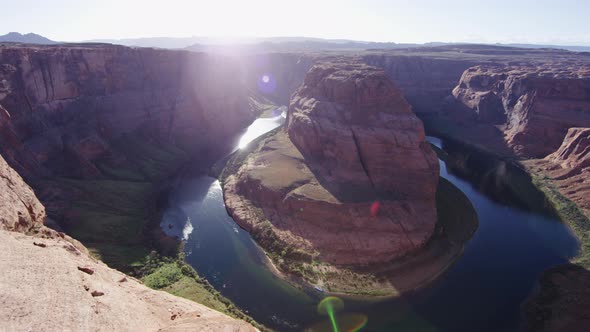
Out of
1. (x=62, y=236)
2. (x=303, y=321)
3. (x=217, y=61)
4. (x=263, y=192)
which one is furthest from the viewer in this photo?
(x=217, y=61)

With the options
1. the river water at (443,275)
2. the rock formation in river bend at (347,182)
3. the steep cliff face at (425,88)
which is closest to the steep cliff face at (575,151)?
the river water at (443,275)

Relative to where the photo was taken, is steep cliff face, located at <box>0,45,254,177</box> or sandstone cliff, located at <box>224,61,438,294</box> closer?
sandstone cliff, located at <box>224,61,438,294</box>

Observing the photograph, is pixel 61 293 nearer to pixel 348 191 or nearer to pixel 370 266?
pixel 370 266

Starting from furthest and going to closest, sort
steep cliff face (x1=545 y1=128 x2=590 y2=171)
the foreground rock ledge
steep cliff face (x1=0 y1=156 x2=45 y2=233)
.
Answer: steep cliff face (x1=545 y1=128 x2=590 y2=171)
the foreground rock ledge
steep cliff face (x1=0 y1=156 x2=45 y2=233)

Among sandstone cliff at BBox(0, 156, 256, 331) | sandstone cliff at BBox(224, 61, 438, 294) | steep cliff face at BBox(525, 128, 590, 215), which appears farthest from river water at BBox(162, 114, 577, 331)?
sandstone cliff at BBox(0, 156, 256, 331)

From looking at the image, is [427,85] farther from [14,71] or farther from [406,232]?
[14,71]

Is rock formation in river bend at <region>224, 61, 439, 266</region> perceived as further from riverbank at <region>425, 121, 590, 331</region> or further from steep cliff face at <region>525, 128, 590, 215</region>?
steep cliff face at <region>525, 128, 590, 215</region>

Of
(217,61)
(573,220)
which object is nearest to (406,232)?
(573,220)

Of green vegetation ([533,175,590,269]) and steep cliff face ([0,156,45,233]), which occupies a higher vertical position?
steep cliff face ([0,156,45,233])
